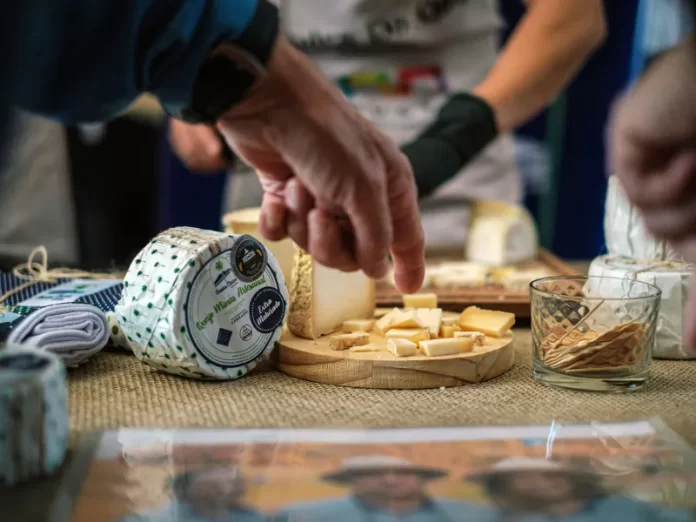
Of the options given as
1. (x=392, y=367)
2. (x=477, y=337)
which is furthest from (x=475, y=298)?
(x=392, y=367)

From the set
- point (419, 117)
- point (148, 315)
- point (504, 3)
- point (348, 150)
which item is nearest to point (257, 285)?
point (148, 315)

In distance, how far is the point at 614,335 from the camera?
94cm

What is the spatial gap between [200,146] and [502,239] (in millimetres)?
749

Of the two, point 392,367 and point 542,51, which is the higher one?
point 542,51

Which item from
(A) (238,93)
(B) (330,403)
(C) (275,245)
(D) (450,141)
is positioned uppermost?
(A) (238,93)

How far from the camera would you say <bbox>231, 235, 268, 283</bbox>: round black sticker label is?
1.00m

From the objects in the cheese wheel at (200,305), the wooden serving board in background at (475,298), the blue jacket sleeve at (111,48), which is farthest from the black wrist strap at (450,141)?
the blue jacket sleeve at (111,48)

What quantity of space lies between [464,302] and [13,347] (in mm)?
729

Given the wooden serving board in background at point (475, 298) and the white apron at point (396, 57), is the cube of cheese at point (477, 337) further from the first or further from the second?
the white apron at point (396, 57)


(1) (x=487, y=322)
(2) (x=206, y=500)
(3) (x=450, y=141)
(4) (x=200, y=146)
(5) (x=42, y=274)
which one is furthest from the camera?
(4) (x=200, y=146)

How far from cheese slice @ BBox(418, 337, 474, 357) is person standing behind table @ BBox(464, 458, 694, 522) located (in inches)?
10.7

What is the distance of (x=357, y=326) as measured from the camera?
3.63ft

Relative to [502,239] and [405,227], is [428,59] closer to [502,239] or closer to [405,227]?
[502,239]

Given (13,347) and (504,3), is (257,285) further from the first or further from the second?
(504,3)
